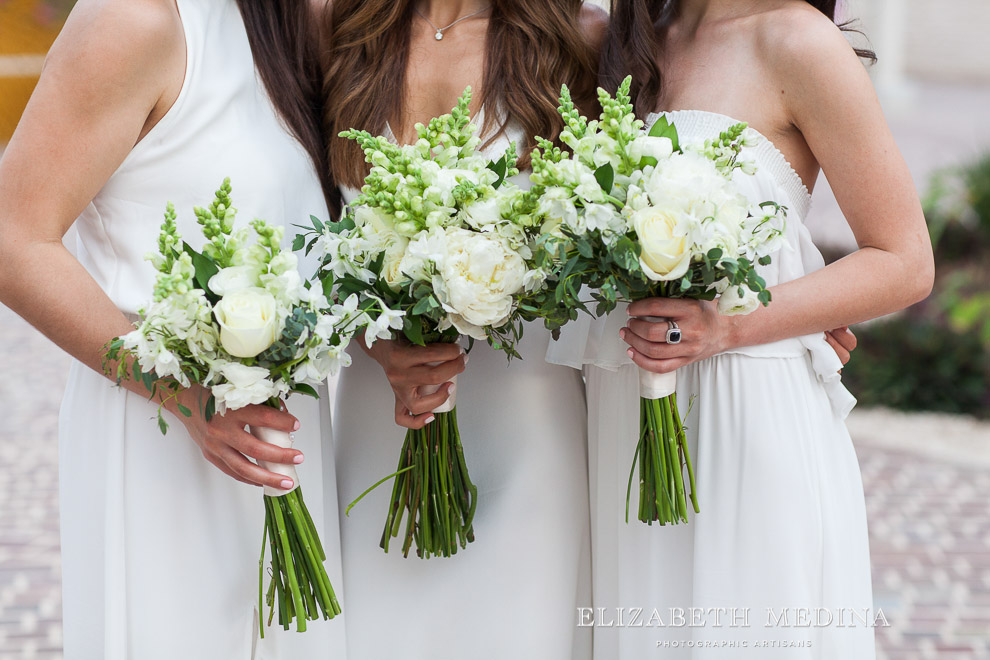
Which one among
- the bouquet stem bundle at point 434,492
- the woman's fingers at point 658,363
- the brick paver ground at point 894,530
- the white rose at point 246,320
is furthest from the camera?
the brick paver ground at point 894,530

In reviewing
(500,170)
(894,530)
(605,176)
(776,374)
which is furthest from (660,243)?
(894,530)

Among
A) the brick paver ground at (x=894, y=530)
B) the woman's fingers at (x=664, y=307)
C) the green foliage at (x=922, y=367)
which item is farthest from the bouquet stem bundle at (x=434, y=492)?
the green foliage at (x=922, y=367)

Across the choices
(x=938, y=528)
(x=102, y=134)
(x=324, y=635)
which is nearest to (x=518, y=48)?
(x=102, y=134)

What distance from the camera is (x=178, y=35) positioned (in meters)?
2.32

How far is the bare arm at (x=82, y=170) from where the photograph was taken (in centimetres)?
215

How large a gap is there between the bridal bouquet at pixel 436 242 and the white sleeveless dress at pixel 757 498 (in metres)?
0.50

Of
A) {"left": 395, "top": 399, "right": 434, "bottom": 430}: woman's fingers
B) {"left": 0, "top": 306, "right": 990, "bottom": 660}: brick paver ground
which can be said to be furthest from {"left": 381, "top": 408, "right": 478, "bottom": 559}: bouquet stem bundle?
{"left": 0, "top": 306, "right": 990, "bottom": 660}: brick paver ground

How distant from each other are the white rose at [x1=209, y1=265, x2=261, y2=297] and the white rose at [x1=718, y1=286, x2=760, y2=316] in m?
0.94

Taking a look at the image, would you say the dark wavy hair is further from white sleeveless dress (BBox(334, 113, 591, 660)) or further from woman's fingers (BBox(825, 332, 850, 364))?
woman's fingers (BBox(825, 332, 850, 364))

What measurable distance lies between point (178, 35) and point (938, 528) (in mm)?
4980

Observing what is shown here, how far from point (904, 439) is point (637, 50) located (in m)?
5.06

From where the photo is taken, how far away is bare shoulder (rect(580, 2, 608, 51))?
9.50 feet

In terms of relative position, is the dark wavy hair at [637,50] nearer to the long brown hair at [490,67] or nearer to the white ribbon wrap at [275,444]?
the long brown hair at [490,67]

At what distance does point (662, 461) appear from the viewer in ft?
7.65
